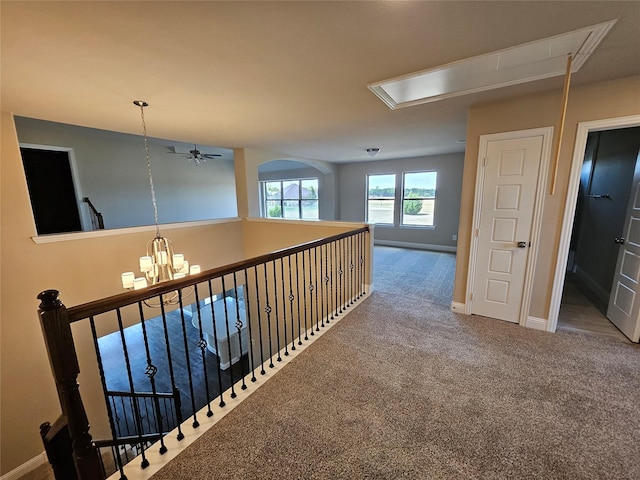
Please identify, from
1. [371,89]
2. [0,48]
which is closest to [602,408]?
[371,89]

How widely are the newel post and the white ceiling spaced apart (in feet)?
4.76

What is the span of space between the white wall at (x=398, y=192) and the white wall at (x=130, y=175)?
3978 mm

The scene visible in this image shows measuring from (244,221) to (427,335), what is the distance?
4.13 m

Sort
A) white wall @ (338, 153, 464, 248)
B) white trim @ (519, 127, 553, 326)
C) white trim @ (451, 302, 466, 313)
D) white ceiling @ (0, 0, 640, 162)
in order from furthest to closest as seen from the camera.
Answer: white wall @ (338, 153, 464, 248) < white trim @ (451, 302, 466, 313) < white trim @ (519, 127, 553, 326) < white ceiling @ (0, 0, 640, 162)

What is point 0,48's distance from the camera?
157cm

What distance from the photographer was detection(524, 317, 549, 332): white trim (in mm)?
2777

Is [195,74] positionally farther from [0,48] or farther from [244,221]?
[244,221]

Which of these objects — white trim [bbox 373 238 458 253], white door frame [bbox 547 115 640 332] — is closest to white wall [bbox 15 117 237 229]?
white trim [bbox 373 238 458 253]

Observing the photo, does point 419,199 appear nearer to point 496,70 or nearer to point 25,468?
point 496,70

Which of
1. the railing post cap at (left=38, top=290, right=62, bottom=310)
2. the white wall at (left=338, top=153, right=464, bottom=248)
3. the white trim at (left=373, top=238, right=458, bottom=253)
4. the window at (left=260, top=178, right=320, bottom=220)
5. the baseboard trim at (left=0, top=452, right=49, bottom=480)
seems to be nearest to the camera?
the railing post cap at (left=38, top=290, right=62, bottom=310)

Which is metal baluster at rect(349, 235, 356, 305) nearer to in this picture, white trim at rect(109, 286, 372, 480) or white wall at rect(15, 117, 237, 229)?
white trim at rect(109, 286, 372, 480)

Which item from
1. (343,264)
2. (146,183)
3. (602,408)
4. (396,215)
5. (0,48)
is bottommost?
(602,408)

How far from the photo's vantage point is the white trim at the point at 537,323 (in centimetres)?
278

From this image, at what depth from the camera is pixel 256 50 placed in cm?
168
